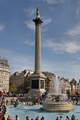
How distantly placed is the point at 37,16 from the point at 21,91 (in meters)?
55.0

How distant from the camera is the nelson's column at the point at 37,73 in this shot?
Result: 45562mm

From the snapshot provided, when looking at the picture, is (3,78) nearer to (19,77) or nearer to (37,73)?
(19,77)

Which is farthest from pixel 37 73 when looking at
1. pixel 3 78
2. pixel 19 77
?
pixel 19 77

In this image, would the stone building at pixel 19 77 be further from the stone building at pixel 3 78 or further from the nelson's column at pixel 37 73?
the nelson's column at pixel 37 73

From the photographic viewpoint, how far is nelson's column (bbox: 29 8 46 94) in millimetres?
45562

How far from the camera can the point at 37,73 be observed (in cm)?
4741

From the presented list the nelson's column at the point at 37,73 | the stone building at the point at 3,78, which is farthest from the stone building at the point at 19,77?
the nelson's column at the point at 37,73

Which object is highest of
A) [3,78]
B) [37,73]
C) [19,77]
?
[19,77]

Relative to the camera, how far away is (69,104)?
78.2 ft

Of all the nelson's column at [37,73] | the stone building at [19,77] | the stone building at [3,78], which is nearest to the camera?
the nelson's column at [37,73]

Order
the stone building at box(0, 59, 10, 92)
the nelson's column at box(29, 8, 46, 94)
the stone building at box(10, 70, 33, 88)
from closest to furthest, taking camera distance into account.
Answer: the nelson's column at box(29, 8, 46, 94)
the stone building at box(0, 59, 10, 92)
the stone building at box(10, 70, 33, 88)

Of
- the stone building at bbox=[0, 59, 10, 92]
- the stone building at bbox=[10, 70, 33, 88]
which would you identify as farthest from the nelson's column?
the stone building at bbox=[10, 70, 33, 88]

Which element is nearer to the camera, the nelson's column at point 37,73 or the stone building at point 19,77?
→ the nelson's column at point 37,73

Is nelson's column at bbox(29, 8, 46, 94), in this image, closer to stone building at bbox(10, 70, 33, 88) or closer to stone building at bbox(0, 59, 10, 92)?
stone building at bbox(0, 59, 10, 92)
